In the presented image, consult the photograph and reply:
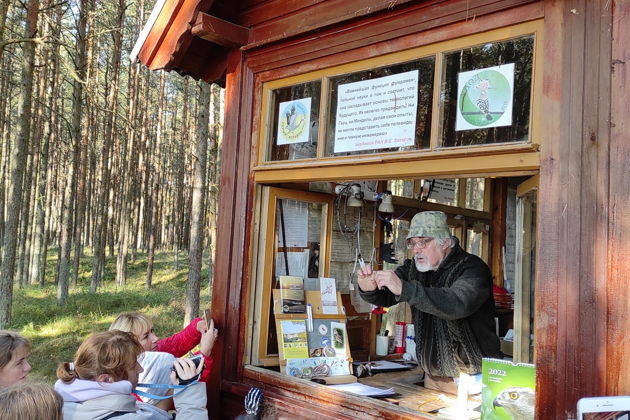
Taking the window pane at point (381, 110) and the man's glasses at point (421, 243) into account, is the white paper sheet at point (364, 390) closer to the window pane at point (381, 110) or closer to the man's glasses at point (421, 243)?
the man's glasses at point (421, 243)

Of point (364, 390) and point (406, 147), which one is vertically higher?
point (406, 147)

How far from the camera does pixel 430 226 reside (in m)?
3.92

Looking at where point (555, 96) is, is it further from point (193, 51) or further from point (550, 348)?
point (193, 51)

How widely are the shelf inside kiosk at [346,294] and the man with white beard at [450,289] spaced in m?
0.19

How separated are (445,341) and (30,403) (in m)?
2.87

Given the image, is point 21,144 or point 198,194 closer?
point 21,144

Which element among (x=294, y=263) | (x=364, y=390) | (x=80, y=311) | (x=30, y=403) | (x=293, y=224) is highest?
(x=293, y=224)

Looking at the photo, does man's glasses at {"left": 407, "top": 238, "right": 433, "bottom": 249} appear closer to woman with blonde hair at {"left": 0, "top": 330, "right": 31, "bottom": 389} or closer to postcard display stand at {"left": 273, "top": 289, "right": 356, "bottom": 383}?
postcard display stand at {"left": 273, "top": 289, "right": 356, "bottom": 383}

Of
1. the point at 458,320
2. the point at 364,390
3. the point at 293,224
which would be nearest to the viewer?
the point at 364,390

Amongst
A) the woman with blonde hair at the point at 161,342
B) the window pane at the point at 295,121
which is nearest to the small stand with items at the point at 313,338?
the woman with blonde hair at the point at 161,342

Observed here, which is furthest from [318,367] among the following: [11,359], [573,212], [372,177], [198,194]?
[198,194]

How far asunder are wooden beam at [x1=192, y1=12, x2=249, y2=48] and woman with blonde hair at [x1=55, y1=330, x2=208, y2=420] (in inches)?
89.3

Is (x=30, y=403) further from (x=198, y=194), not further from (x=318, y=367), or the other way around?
(x=198, y=194)

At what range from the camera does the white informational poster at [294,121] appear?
3.75m
